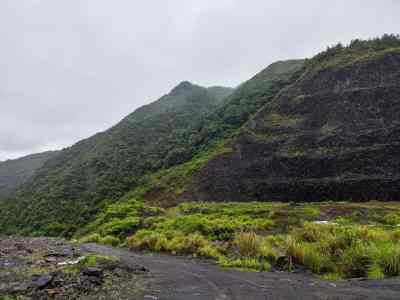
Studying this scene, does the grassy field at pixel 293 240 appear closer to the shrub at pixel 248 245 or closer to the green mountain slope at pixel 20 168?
the shrub at pixel 248 245

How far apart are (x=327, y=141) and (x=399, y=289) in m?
31.8

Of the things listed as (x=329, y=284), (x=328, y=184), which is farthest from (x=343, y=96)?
(x=329, y=284)

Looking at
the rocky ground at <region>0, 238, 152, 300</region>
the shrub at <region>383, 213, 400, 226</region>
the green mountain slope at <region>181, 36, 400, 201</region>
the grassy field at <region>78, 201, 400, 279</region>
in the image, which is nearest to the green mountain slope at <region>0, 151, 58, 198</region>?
the green mountain slope at <region>181, 36, 400, 201</region>

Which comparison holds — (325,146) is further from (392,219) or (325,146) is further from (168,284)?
(168,284)

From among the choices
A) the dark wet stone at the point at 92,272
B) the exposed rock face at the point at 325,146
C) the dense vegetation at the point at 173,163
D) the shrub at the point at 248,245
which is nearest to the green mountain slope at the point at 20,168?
the dense vegetation at the point at 173,163

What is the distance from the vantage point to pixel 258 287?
7668 mm

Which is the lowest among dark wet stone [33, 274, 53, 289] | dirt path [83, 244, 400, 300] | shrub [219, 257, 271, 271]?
shrub [219, 257, 271, 271]

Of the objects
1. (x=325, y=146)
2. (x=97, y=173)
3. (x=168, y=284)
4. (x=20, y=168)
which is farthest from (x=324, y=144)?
(x=20, y=168)

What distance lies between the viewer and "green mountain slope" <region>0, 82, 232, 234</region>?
4659cm

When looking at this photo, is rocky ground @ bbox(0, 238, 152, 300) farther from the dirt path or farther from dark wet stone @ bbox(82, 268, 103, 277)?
the dirt path

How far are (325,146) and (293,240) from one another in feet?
88.7

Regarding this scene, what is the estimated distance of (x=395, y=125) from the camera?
113ft

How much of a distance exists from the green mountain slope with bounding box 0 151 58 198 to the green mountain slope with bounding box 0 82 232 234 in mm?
45029

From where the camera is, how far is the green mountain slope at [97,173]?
153 ft
